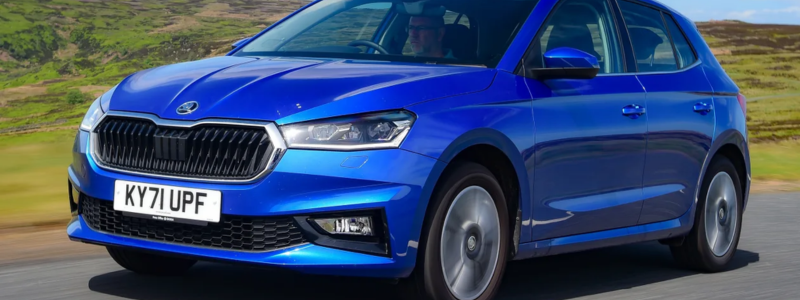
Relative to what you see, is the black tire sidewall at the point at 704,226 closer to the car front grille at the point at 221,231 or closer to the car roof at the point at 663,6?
the car roof at the point at 663,6

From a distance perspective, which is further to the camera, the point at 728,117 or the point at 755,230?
the point at 755,230

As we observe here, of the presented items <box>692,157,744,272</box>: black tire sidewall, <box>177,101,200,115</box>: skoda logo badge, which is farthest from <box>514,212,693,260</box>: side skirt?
<box>177,101,200,115</box>: skoda logo badge

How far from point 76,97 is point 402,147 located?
96.8 meters

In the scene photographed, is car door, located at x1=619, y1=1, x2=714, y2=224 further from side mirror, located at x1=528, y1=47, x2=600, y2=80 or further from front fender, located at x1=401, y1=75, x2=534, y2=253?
front fender, located at x1=401, y1=75, x2=534, y2=253

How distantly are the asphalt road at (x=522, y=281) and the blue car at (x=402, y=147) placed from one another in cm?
26

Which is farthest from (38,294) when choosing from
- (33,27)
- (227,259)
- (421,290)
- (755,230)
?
(33,27)

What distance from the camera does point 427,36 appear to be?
5.62 m

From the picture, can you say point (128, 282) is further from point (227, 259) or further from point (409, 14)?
point (409, 14)

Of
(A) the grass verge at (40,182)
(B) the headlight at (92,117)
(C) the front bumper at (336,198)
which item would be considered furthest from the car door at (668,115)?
(A) the grass verge at (40,182)

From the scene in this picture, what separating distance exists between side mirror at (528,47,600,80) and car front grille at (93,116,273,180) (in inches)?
59.8

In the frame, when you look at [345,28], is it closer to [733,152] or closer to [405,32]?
[405,32]

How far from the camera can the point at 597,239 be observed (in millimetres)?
5754

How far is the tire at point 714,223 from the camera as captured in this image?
6.75m

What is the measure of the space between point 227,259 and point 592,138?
6.41ft
